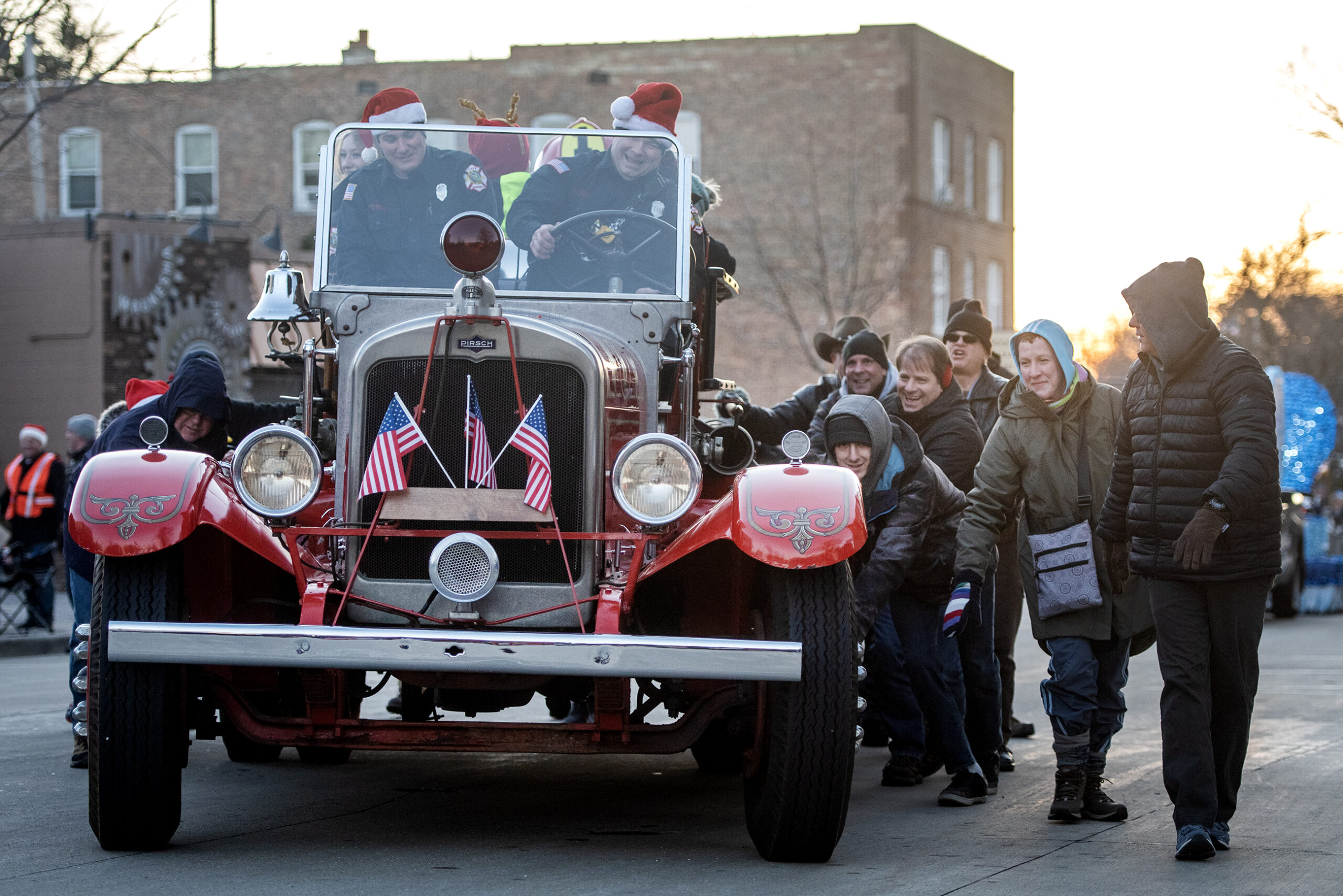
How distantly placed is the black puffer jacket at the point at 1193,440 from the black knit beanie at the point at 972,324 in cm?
241

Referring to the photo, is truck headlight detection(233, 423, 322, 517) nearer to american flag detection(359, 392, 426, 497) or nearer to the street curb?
american flag detection(359, 392, 426, 497)

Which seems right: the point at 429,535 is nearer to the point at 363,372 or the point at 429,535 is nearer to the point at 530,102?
the point at 363,372

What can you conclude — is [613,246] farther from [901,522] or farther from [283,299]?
[901,522]

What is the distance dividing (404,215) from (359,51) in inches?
1226

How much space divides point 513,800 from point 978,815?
181cm

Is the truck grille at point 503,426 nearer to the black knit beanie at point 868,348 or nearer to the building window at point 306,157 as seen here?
the black knit beanie at point 868,348

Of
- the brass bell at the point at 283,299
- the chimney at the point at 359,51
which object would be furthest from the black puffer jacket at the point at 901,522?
the chimney at the point at 359,51

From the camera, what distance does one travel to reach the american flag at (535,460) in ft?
18.2

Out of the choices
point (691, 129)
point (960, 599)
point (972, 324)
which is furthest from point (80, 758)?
point (691, 129)

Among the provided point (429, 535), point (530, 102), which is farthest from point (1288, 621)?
point (530, 102)

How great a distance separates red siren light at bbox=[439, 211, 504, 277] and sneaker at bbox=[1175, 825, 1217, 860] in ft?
9.92

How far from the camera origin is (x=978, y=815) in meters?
6.53

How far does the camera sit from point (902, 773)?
7.29 m

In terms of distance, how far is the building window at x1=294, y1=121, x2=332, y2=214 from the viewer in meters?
34.5
